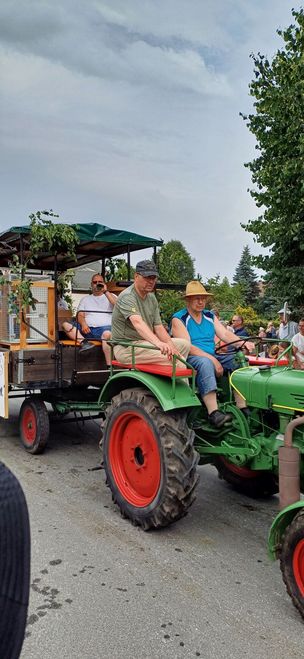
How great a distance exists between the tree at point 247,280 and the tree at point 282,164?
27.2 m

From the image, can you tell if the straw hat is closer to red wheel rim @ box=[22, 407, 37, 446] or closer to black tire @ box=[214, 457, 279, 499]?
black tire @ box=[214, 457, 279, 499]

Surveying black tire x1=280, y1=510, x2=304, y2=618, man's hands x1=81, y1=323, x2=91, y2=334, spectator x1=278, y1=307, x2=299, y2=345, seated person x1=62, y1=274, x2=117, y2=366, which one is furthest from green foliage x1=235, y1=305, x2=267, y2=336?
black tire x1=280, y1=510, x2=304, y2=618

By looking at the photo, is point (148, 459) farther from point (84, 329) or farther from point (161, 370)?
point (84, 329)

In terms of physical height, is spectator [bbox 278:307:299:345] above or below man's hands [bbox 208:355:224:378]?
above

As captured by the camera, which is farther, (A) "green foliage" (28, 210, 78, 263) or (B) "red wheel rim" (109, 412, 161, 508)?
(A) "green foliage" (28, 210, 78, 263)

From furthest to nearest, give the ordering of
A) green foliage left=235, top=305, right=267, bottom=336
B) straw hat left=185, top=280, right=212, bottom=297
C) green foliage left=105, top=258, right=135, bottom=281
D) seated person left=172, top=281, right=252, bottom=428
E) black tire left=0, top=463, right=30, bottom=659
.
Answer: green foliage left=235, top=305, right=267, bottom=336
green foliage left=105, top=258, right=135, bottom=281
straw hat left=185, top=280, right=212, bottom=297
seated person left=172, top=281, right=252, bottom=428
black tire left=0, top=463, right=30, bottom=659

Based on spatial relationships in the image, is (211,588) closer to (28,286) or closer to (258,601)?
(258,601)

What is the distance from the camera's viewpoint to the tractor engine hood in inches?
131

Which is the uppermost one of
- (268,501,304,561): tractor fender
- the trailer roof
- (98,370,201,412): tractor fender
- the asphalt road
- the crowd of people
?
the trailer roof

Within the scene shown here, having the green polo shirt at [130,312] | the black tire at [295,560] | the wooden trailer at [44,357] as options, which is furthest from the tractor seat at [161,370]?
the wooden trailer at [44,357]

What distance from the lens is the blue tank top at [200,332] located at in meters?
4.45

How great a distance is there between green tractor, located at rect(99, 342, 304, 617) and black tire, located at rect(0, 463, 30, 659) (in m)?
2.54

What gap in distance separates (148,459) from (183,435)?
1.48ft

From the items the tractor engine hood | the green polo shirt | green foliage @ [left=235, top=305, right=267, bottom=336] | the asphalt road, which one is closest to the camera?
the asphalt road
